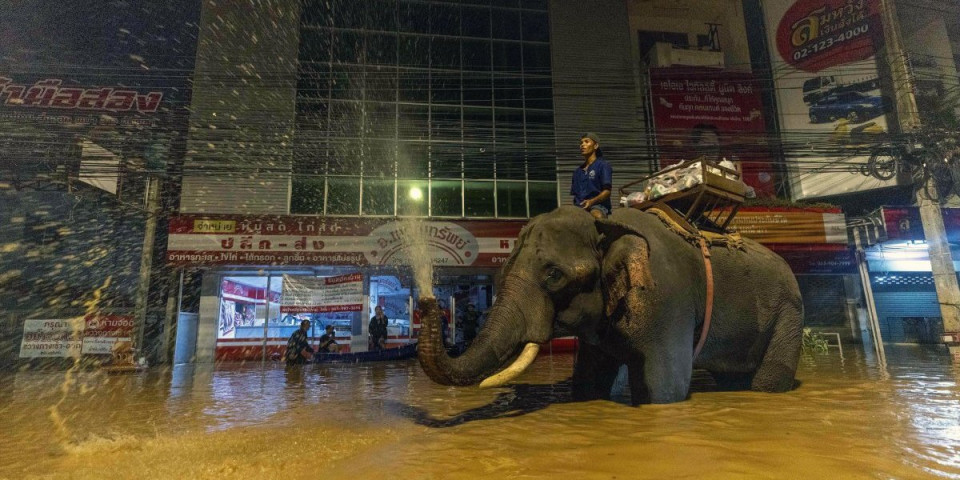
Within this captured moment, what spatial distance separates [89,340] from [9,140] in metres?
5.89

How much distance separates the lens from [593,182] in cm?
551

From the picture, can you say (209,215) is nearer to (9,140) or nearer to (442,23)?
(9,140)

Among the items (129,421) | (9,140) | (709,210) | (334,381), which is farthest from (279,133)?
(709,210)

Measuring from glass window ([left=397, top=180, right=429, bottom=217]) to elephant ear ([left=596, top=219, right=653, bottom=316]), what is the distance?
13.1 metres

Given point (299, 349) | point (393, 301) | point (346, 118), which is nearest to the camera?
point (299, 349)

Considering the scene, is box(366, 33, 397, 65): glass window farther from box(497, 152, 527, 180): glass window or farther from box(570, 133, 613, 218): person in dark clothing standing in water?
box(570, 133, 613, 218): person in dark clothing standing in water

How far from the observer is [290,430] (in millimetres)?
4055

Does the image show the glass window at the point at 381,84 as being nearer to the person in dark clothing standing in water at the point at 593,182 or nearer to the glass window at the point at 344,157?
the glass window at the point at 344,157

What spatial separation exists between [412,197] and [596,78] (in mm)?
8639

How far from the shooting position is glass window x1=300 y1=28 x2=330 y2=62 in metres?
18.2

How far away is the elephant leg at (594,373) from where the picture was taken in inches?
203

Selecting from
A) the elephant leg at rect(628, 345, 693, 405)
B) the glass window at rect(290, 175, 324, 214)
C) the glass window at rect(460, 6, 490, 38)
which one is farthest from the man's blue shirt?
the glass window at rect(460, 6, 490, 38)

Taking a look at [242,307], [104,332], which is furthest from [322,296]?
[104,332]

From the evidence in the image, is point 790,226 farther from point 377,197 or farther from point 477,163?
point 377,197
